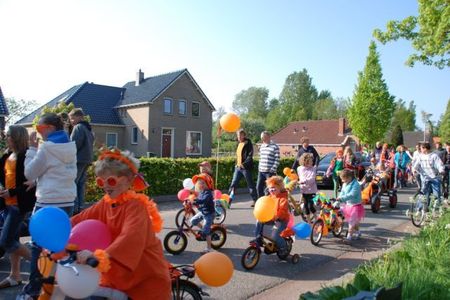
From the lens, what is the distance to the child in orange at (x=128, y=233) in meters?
2.70

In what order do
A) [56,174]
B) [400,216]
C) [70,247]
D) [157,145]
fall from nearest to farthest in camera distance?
[70,247] < [56,174] < [400,216] < [157,145]

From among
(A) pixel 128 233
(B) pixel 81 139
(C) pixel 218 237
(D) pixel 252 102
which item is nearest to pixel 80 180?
(B) pixel 81 139

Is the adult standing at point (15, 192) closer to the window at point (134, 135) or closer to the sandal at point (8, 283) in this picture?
the sandal at point (8, 283)

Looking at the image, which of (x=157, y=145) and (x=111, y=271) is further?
(x=157, y=145)

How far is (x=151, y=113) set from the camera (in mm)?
32750

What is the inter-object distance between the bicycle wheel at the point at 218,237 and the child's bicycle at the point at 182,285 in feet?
10.5

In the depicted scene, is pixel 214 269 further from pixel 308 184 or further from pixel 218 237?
pixel 308 184

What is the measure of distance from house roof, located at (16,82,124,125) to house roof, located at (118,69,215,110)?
107 centimetres

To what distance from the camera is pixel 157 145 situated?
3347cm

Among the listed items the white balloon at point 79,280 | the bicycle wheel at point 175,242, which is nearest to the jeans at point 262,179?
the bicycle wheel at point 175,242

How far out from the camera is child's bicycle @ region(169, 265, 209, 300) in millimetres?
3482

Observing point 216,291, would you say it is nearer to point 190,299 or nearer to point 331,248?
point 190,299

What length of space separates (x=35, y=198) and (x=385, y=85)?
36.0 m

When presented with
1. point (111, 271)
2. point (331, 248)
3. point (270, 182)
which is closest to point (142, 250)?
point (111, 271)
